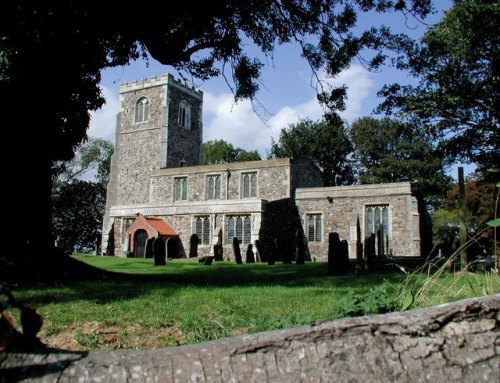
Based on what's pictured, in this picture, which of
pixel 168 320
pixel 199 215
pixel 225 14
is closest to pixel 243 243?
pixel 199 215

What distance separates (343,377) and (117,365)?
564 mm

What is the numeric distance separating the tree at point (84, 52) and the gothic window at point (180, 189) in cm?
2027

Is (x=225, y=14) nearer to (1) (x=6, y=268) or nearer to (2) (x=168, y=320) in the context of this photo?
(1) (x=6, y=268)

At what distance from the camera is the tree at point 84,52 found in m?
→ 7.27

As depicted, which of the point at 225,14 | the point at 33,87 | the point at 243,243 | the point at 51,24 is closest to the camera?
the point at 51,24

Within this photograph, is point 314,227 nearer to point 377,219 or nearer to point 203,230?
point 377,219

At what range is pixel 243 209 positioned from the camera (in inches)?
1051

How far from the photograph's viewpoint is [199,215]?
92.2 feet

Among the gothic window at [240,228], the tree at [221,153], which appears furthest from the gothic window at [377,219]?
the tree at [221,153]

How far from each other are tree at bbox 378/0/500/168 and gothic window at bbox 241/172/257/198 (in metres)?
14.6

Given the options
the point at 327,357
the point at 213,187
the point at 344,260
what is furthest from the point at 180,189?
the point at 327,357

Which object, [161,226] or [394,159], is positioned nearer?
[161,226]

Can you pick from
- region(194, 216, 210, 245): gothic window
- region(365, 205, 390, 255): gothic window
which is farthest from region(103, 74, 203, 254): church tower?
region(365, 205, 390, 255): gothic window

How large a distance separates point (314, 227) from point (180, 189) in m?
10.2
